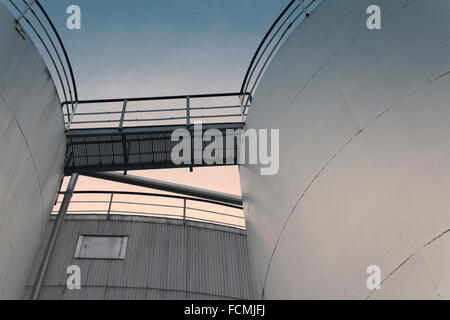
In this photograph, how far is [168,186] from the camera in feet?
56.2

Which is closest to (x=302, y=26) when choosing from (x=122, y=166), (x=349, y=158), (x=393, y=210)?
(x=349, y=158)

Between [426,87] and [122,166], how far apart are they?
9366 mm

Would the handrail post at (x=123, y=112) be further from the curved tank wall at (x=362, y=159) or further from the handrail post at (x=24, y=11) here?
the curved tank wall at (x=362, y=159)

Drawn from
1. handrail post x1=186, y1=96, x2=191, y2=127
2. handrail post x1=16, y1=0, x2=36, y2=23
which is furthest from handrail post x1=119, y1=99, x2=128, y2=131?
handrail post x1=16, y1=0, x2=36, y2=23

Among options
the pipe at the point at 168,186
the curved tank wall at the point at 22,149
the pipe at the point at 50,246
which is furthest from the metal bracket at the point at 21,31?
the pipe at the point at 168,186

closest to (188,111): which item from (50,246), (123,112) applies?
(123,112)

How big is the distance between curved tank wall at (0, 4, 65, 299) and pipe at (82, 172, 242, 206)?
6.81 meters

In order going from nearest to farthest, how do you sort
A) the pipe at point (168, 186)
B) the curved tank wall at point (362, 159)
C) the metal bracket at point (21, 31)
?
the curved tank wall at point (362, 159) < the metal bracket at point (21, 31) < the pipe at point (168, 186)

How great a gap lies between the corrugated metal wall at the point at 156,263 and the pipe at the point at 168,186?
53.2 inches

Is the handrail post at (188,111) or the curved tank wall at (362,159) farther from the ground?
the handrail post at (188,111)

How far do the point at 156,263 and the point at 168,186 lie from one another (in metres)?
3.44

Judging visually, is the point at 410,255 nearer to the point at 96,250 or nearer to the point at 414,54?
the point at 414,54

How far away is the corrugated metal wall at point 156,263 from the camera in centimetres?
1461

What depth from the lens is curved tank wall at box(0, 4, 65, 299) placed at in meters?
7.23
